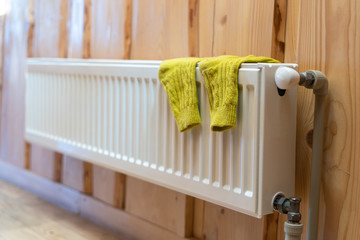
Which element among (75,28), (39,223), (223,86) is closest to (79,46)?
(75,28)

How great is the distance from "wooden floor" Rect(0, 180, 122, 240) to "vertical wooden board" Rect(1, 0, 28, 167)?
0.37 metres

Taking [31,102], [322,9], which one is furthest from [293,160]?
[31,102]

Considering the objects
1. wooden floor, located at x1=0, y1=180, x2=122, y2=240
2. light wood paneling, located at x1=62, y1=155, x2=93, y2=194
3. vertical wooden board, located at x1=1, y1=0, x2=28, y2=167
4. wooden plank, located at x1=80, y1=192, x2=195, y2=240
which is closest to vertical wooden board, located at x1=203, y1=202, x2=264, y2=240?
wooden plank, located at x1=80, y1=192, x2=195, y2=240

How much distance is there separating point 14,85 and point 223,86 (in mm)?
1622

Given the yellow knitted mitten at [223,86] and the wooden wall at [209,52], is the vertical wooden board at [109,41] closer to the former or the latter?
the wooden wall at [209,52]

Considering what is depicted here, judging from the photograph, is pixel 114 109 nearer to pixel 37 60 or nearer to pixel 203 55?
pixel 203 55

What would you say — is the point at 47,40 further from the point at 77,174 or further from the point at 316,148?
the point at 316,148

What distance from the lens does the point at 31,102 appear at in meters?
2.00

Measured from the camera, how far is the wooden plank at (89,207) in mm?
1608

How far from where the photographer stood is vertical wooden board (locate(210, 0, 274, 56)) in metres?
1.21

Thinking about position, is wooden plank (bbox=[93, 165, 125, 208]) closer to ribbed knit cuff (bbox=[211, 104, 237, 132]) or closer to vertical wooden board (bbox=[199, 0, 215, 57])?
vertical wooden board (bbox=[199, 0, 215, 57])

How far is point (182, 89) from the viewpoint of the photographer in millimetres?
1211

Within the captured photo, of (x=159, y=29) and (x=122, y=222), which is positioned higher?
(x=159, y=29)

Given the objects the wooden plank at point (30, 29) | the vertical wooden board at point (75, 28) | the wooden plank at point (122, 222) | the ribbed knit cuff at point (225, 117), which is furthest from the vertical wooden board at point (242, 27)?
the wooden plank at point (30, 29)
